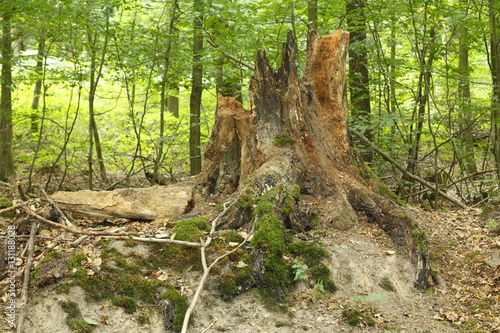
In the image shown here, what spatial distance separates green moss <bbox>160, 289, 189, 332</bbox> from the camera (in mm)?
3266

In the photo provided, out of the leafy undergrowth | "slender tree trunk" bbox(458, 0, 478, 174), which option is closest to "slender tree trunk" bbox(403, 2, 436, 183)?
"slender tree trunk" bbox(458, 0, 478, 174)

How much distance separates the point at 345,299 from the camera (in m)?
3.84

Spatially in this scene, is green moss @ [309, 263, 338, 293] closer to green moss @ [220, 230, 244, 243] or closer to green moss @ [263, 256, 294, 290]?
green moss @ [263, 256, 294, 290]

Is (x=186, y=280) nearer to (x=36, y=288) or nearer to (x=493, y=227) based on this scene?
(x=36, y=288)

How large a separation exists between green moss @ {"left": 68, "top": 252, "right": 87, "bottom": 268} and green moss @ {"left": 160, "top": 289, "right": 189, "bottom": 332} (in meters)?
0.83

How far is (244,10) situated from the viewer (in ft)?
26.3

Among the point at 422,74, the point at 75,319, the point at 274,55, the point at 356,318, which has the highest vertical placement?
the point at 274,55

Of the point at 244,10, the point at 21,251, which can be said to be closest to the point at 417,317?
the point at 21,251

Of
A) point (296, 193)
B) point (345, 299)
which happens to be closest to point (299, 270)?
point (345, 299)

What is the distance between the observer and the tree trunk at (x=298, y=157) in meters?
4.60

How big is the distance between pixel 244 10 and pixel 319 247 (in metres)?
5.54

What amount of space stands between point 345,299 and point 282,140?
2.39 meters

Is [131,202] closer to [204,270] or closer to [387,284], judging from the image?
[204,270]

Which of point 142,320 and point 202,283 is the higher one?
point 202,283
